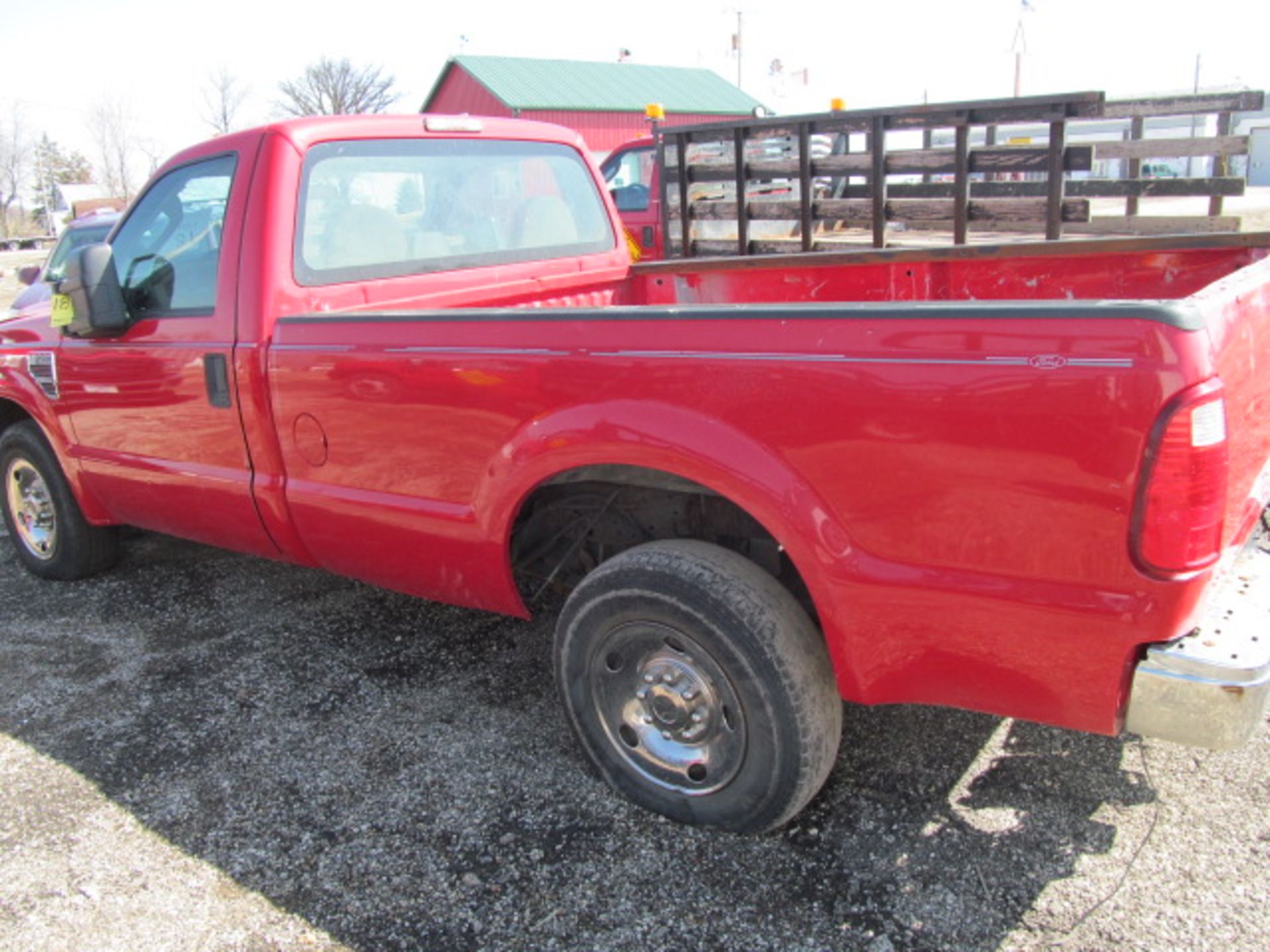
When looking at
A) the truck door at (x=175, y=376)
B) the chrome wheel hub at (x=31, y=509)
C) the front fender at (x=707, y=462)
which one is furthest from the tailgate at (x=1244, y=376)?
the chrome wheel hub at (x=31, y=509)

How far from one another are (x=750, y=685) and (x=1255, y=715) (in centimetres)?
100

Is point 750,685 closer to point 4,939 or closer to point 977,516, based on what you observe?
point 977,516

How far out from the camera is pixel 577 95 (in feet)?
112

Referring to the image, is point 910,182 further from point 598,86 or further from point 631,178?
point 598,86

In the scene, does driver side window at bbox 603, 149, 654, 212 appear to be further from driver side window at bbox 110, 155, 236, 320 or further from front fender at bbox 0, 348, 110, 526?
front fender at bbox 0, 348, 110, 526

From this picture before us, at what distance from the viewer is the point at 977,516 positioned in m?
1.98

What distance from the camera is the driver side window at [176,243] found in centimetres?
349

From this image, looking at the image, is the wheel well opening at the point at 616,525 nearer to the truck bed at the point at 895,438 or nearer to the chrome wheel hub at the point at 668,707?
the truck bed at the point at 895,438

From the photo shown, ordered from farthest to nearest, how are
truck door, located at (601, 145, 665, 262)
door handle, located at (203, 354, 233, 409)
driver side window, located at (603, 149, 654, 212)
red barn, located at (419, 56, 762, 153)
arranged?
red barn, located at (419, 56, 762, 153)
driver side window, located at (603, 149, 654, 212)
truck door, located at (601, 145, 665, 262)
door handle, located at (203, 354, 233, 409)

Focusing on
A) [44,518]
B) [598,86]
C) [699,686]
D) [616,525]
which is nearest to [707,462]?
[699,686]

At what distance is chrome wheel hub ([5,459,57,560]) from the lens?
4.55 meters

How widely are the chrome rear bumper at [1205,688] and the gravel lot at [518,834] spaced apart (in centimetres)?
55

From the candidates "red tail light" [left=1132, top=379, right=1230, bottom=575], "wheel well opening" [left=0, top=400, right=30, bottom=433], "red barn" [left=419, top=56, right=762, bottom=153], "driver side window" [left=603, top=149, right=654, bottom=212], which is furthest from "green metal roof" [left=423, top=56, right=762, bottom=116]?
"red tail light" [left=1132, top=379, right=1230, bottom=575]

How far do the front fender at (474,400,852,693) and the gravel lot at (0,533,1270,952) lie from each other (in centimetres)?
59
